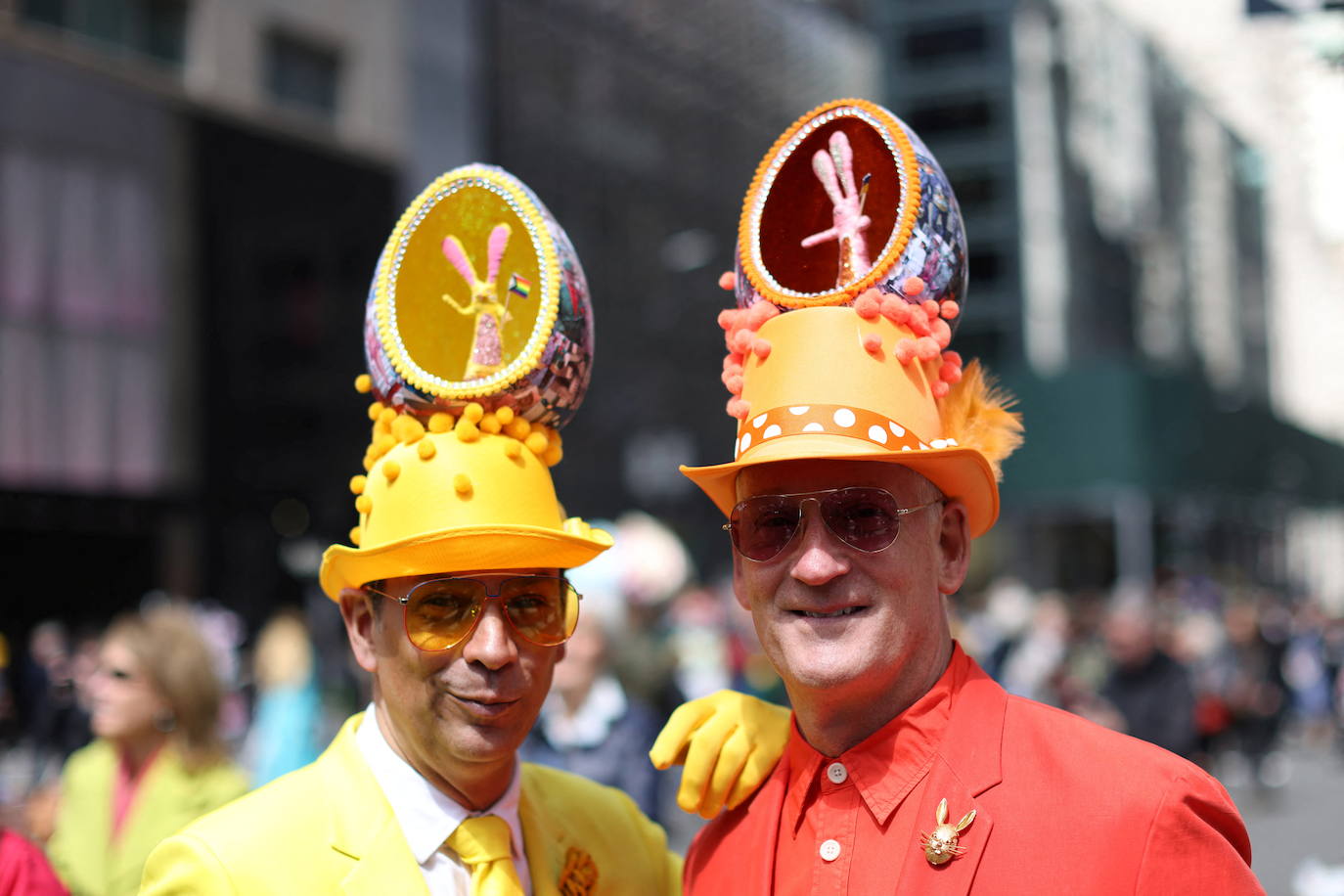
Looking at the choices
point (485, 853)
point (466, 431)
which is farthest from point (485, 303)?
point (485, 853)

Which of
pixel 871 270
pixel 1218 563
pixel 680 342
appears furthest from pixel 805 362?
pixel 1218 563

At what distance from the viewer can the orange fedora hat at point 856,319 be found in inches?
95.0

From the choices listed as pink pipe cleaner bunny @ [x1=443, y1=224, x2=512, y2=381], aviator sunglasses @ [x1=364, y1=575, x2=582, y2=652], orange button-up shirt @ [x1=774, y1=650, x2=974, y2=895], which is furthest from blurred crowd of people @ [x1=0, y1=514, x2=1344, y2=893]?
orange button-up shirt @ [x1=774, y1=650, x2=974, y2=895]

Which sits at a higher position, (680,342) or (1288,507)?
(680,342)

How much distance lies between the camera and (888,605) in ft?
7.75

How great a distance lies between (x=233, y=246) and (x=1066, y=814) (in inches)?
788

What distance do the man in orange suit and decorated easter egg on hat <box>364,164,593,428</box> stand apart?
1.44 feet

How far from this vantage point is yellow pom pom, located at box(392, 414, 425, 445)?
2785 millimetres

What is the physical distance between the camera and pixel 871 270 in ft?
8.32

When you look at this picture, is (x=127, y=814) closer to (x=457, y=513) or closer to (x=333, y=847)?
(x=333, y=847)

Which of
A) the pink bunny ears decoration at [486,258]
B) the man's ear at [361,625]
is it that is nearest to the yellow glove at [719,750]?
the man's ear at [361,625]

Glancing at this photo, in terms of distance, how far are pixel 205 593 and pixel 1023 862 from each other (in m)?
19.3

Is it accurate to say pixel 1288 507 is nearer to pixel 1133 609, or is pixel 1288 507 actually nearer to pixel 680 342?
pixel 680 342

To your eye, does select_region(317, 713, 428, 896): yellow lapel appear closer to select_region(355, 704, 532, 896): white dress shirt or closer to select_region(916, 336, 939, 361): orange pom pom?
select_region(355, 704, 532, 896): white dress shirt
